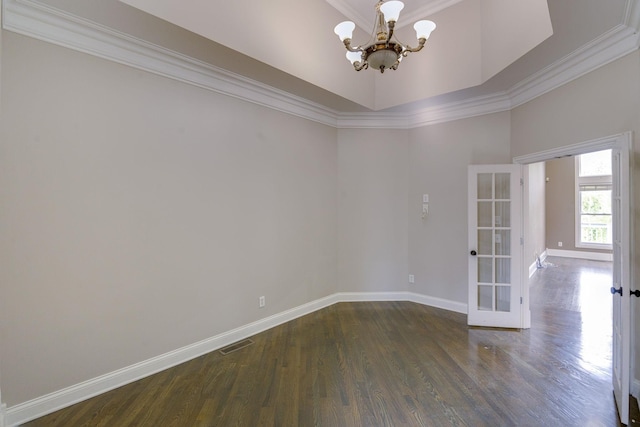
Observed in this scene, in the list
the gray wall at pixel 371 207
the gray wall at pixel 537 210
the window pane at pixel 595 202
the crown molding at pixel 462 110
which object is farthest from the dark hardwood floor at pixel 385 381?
the window pane at pixel 595 202

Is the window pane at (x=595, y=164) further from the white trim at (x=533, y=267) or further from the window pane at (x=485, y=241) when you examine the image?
the window pane at (x=485, y=241)

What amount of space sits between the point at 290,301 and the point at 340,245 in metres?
1.28

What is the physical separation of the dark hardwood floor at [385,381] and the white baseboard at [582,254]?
241 inches

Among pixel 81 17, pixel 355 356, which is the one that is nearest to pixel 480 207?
pixel 355 356

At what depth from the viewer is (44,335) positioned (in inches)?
87.7

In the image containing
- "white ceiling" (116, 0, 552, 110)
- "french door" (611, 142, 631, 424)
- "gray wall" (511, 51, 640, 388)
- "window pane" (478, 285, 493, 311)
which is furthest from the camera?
"window pane" (478, 285, 493, 311)

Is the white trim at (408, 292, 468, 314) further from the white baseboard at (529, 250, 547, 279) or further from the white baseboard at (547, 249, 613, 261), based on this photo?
the white baseboard at (547, 249, 613, 261)

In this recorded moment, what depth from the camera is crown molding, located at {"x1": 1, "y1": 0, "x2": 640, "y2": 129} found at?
2191 millimetres

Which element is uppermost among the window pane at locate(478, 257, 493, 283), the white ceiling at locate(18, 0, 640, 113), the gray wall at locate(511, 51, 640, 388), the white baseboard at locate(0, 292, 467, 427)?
the white ceiling at locate(18, 0, 640, 113)

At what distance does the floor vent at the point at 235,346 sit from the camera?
323 centimetres

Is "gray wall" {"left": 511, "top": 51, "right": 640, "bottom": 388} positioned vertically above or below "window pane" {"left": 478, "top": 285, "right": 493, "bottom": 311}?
above

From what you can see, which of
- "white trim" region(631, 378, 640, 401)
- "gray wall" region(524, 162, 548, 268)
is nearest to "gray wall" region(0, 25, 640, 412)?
"white trim" region(631, 378, 640, 401)

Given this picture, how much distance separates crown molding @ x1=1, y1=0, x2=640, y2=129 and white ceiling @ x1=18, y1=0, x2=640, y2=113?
0.06 metres

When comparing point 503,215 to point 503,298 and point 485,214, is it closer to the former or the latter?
point 485,214
